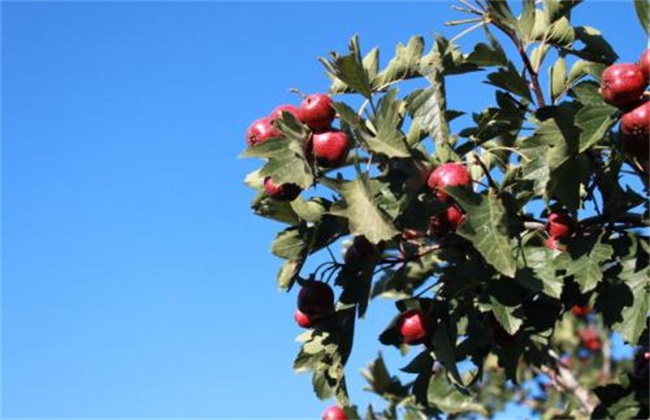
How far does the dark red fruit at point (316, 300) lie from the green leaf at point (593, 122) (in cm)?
A: 91

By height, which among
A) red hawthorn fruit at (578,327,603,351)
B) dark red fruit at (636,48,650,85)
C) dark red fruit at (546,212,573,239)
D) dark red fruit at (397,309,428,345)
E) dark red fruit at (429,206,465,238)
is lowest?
dark red fruit at (397,309,428,345)

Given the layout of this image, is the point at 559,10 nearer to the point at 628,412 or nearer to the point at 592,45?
the point at 592,45

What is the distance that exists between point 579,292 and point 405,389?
2145mm

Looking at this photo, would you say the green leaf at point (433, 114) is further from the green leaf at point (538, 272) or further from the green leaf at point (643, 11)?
the green leaf at point (643, 11)

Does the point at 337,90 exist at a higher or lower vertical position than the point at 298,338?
higher

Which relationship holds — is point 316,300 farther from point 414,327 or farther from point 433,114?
point 433,114

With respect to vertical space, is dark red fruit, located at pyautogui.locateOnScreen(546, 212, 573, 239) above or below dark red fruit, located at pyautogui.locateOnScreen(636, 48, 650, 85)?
below

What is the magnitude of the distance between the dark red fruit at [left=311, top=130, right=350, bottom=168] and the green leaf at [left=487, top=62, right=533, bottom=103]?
1.97ft

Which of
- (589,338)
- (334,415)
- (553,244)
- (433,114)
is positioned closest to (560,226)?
(553,244)

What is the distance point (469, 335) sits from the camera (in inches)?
118

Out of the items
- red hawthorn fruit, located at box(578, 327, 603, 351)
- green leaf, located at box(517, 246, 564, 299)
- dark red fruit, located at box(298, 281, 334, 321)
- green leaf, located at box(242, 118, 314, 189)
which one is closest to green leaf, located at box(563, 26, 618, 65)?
green leaf, located at box(517, 246, 564, 299)

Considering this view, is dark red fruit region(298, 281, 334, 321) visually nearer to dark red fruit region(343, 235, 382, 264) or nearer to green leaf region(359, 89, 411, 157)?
dark red fruit region(343, 235, 382, 264)

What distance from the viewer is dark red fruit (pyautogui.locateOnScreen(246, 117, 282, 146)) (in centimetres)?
268

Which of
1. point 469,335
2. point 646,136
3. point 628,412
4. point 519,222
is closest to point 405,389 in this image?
point 628,412
